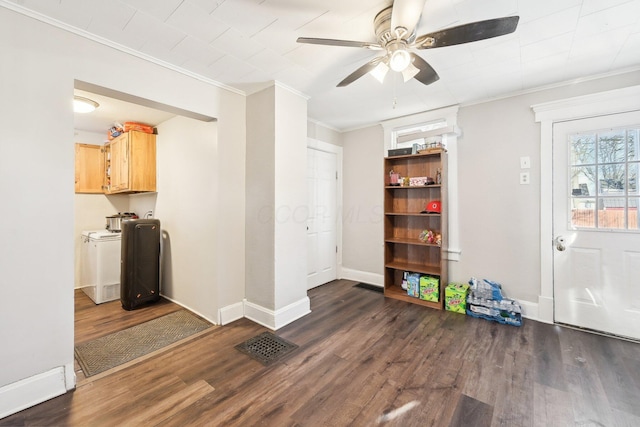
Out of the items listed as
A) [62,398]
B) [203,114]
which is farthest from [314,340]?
[203,114]

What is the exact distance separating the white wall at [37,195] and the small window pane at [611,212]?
14.7ft

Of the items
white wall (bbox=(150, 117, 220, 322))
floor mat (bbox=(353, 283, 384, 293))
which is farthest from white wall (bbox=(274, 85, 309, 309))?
floor mat (bbox=(353, 283, 384, 293))

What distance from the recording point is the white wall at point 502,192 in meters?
2.81

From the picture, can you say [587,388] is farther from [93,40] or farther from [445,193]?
[93,40]

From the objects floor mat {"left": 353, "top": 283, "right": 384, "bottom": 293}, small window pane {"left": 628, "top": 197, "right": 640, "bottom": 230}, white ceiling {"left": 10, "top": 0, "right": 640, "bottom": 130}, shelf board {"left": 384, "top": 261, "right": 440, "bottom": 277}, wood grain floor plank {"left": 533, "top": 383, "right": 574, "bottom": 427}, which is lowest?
wood grain floor plank {"left": 533, "top": 383, "right": 574, "bottom": 427}

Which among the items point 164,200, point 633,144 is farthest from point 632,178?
point 164,200

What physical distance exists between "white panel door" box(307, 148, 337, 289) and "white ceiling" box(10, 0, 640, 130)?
4.31 ft

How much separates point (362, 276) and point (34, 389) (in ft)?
11.7

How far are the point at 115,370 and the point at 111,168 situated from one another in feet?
9.93

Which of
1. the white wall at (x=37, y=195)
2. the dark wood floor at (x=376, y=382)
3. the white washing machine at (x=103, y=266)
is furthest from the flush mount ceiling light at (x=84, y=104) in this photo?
the dark wood floor at (x=376, y=382)

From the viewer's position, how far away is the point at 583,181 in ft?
8.50

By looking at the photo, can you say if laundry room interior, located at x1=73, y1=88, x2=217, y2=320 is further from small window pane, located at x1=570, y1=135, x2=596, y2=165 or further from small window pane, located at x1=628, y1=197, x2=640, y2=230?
small window pane, located at x1=628, y1=197, x2=640, y2=230

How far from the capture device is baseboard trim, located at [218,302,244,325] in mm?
2730

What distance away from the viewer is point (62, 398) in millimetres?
1704
